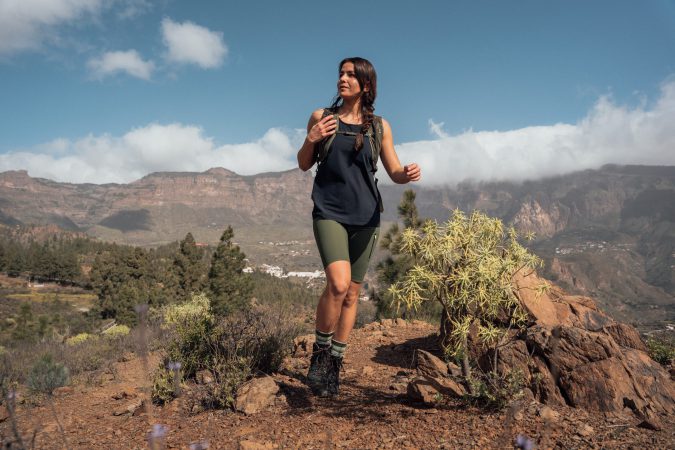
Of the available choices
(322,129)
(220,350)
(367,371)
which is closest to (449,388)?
(367,371)

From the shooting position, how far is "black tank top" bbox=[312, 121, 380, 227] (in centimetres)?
351

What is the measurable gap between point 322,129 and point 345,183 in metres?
0.51

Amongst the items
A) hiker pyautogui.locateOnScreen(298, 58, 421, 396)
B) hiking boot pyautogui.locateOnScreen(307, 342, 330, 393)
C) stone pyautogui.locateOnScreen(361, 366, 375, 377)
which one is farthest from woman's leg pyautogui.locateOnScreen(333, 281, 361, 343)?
stone pyautogui.locateOnScreen(361, 366, 375, 377)

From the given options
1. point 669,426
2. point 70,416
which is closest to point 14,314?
point 70,416

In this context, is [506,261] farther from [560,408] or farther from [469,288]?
[560,408]

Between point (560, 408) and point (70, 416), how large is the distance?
15.2 ft

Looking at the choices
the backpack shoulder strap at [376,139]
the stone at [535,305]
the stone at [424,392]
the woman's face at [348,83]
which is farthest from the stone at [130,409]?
the stone at [535,305]

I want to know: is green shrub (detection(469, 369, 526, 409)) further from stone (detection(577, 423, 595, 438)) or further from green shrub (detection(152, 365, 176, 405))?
green shrub (detection(152, 365, 176, 405))

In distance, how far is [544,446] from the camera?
2500 millimetres

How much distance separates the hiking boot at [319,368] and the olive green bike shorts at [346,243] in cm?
73

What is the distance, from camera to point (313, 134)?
3.30 metres

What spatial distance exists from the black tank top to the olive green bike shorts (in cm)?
8

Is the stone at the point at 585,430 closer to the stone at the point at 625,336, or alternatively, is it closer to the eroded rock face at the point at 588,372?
the eroded rock face at the point at 588,372

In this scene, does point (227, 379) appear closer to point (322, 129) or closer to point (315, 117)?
point (322, 129)
